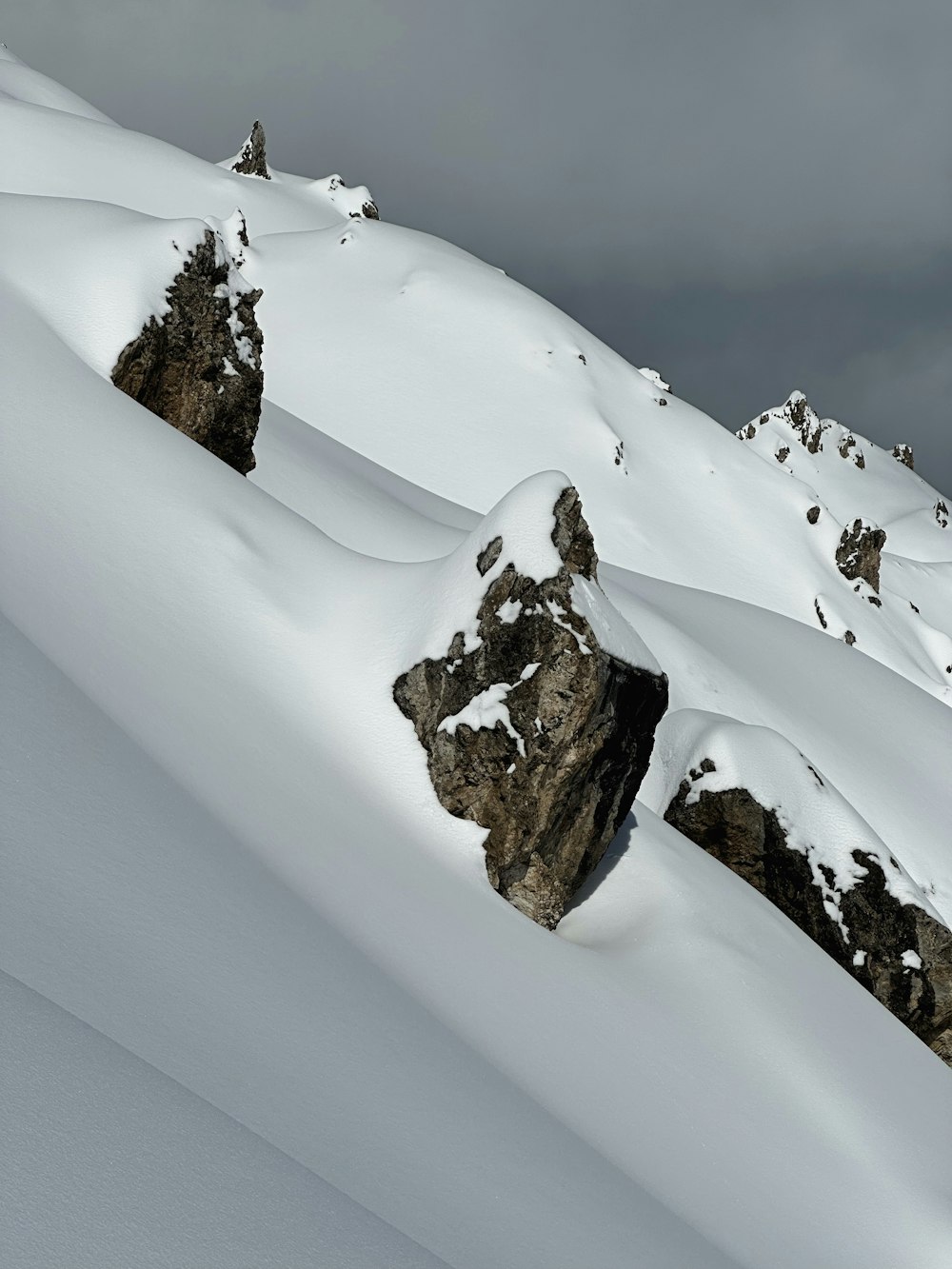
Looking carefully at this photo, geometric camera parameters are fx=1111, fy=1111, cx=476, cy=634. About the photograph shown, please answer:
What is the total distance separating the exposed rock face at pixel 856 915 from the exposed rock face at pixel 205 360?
8135 mm

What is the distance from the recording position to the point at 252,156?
196ft

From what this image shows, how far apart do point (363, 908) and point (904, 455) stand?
115290 mm

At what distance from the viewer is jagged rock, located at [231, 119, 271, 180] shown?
59.6 meters

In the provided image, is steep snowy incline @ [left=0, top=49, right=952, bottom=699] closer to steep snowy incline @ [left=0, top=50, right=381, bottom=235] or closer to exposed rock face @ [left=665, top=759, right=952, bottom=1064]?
steep snowy incline @ [left=0, top=50, right=381, bottom=235]

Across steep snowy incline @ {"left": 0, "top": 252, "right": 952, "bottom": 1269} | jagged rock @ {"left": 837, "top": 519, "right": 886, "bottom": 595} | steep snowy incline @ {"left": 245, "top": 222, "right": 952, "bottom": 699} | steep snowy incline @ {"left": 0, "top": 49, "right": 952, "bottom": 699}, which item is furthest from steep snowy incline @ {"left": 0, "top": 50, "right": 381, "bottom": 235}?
steep snowy incline @ {"left": 0, "top": 252, "right": 952, "bottom": 1269}

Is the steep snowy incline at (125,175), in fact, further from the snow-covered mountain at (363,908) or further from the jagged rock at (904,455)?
the jagged rock at (904,455)

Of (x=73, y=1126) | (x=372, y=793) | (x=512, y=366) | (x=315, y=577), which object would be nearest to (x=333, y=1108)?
(x=73, y=1126)

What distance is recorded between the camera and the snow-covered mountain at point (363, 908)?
4008 mm

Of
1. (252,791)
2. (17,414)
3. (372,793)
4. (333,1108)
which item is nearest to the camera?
(333,1108)

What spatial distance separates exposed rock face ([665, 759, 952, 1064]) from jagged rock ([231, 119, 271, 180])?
5500cm

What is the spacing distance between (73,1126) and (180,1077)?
2.07ft

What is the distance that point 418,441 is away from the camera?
36156mm

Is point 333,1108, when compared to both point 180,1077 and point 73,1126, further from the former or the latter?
point 73,1126

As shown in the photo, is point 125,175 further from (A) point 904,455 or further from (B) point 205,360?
(A) point 904,455
